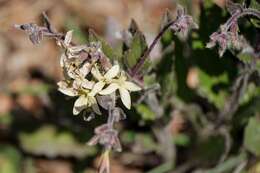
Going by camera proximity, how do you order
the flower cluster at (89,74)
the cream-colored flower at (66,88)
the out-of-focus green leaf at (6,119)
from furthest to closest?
the out-of-focus green leaf at (6,119) < the cream-colored flower at (66,88) < the flower cluster at (89,74)

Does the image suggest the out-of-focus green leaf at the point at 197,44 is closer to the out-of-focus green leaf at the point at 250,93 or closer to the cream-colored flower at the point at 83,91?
the out-of-focus green leaf at the point at 250,93

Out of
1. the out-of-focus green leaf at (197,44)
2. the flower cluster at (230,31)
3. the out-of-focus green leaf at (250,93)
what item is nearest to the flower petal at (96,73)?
the flower cluster at (230,31)

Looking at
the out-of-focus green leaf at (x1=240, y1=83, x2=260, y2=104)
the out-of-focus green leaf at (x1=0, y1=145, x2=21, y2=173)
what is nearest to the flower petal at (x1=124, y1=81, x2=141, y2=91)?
the out-of-focus green leaf at (x1=240, y1=83, x2=260, y2=104)

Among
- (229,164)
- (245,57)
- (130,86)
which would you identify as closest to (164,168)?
(229,164)

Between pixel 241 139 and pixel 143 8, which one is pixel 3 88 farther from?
pixel 241 139

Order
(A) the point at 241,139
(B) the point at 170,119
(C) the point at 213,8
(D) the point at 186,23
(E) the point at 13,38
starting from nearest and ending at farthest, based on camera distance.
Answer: (D) the point at 186,23 → (C) the point at 213,8 → (B) the point at 170,119 → (A) the point at 241,139 → (E) the point at 13,38

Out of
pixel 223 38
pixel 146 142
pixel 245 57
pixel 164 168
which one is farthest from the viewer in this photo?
pixel 146 142

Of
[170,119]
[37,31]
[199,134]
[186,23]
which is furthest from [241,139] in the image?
[37,31]

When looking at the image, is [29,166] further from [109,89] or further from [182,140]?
[109,89]
